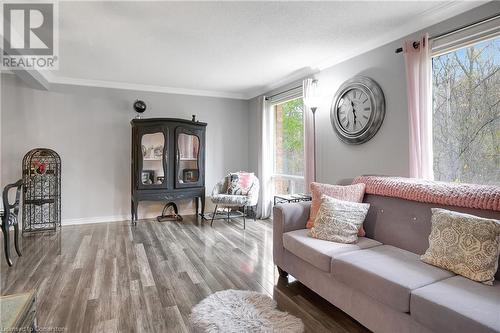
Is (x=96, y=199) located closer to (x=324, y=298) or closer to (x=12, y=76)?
(x=12, y=76)

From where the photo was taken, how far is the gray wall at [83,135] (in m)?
4.12

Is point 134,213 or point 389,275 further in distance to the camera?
point 134,213

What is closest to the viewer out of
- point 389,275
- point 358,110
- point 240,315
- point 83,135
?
point 389,275

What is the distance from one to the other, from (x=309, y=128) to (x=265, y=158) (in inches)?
54.8

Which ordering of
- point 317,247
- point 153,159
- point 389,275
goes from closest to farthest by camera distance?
point 389,275
point 317,247
point 153,159

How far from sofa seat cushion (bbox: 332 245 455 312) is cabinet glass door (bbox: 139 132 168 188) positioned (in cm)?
344

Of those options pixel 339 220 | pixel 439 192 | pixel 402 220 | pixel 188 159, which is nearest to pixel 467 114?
pixel 439 192

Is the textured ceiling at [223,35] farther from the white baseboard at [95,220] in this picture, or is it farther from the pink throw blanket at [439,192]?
the white baseboard at [95,220]

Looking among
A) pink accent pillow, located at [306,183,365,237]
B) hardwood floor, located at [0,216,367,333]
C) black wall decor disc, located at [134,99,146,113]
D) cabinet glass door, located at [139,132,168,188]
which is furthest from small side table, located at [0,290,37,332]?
black wall decor disc, located at [134,99,146,113]

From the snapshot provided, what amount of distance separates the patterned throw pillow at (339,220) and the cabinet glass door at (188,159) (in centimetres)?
293

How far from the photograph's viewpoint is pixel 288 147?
4.69 metres

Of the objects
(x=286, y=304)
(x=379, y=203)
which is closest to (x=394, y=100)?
(x=379, y=203)

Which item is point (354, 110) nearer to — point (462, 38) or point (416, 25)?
point (416, 25)

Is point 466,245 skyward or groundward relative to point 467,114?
groundward
